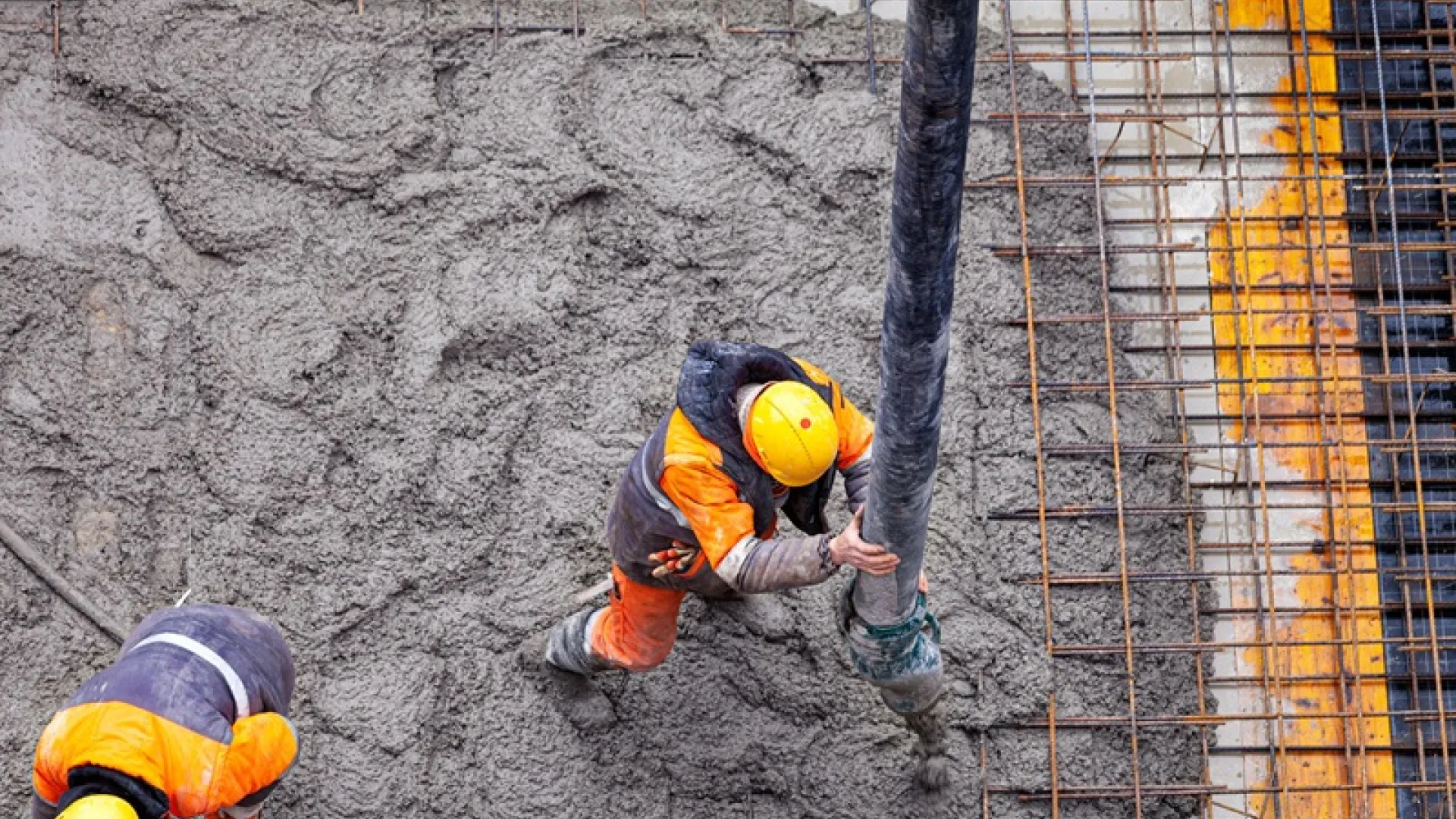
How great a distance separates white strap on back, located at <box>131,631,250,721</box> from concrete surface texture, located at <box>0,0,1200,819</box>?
3.55ft

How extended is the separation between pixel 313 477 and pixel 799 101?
235 cm

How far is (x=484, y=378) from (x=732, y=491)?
1.56 metres

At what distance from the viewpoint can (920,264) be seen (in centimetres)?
419

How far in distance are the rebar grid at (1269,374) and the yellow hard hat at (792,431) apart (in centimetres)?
155

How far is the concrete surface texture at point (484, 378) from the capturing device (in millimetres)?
6500

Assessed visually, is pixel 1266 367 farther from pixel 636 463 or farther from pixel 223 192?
pixel 223 192

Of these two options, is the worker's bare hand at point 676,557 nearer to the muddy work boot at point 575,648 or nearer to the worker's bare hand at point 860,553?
the muddy work boot at point 575,648

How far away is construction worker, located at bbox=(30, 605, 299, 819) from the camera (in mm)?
4891

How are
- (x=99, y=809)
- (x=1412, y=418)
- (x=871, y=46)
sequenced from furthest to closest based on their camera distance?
(x=871, y=46) < (x=1412, y=418) < (x=99, y=809)

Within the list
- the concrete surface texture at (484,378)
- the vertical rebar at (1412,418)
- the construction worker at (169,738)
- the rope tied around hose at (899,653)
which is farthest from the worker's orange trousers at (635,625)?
the vertical rebar at (1412,418)

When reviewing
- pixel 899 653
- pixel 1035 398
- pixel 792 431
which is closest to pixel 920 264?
pixel 792 431

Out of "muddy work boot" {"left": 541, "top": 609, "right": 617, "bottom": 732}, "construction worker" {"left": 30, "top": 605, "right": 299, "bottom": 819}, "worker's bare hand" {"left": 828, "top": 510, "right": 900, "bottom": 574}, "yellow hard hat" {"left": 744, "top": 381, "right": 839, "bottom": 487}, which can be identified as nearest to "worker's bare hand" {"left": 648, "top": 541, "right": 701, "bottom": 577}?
"yellow hard hat" {"left": 744, "top": 381, "right": 839, "bottom": 487}

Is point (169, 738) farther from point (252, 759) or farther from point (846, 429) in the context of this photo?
point (846, 429)

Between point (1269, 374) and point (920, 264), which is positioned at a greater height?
point (1269, 374)
